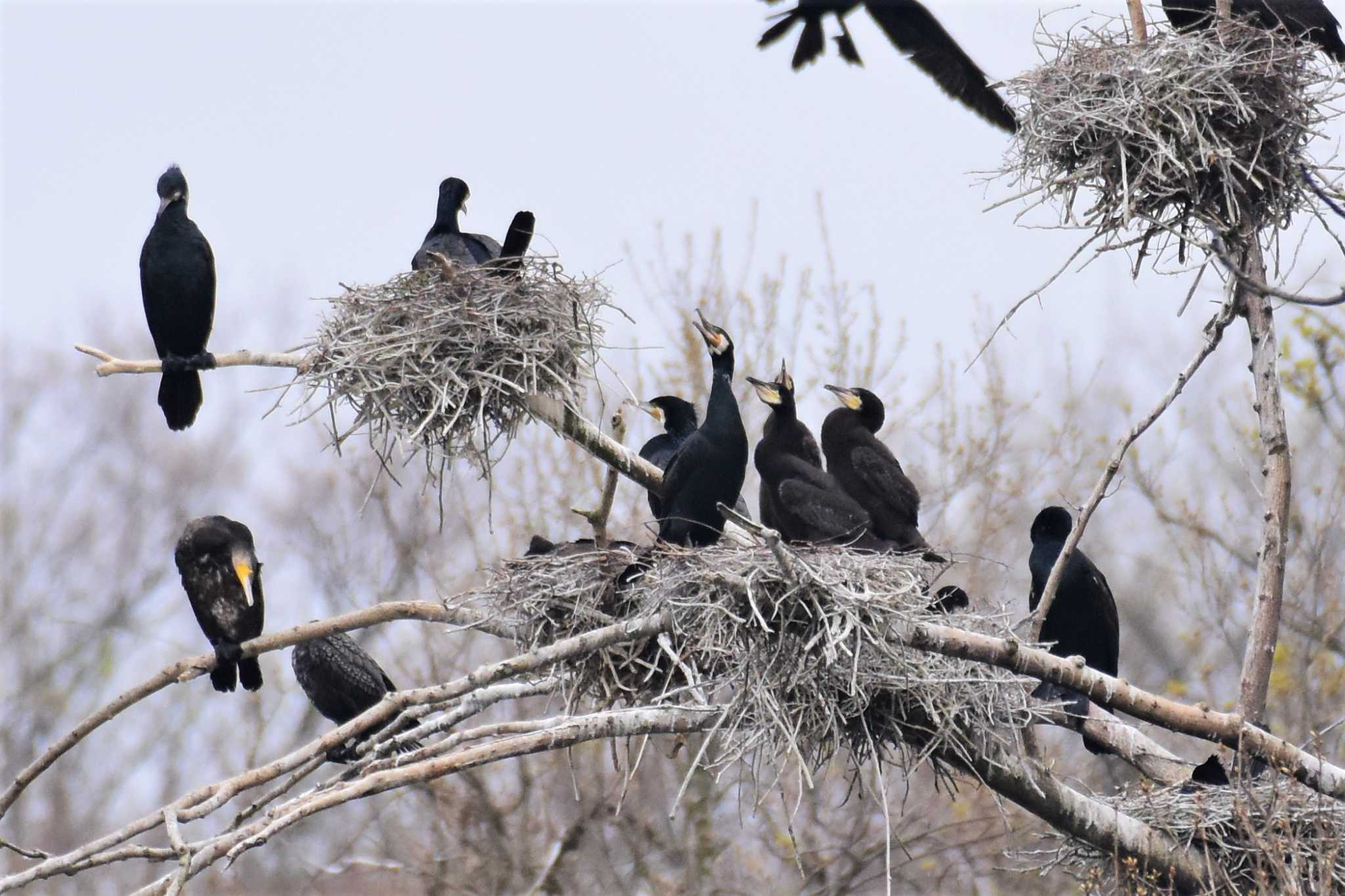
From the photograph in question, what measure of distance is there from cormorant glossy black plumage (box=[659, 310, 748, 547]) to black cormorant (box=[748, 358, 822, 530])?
42 centimetres

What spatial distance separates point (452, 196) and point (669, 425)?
1.44 metres

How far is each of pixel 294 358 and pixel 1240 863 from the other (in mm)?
3945

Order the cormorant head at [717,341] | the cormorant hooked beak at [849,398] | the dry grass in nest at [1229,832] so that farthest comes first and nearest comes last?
the cormorant hooked beak at [849,398], the cormorant head at [717,341], the dry grass in nest at [1229,832]

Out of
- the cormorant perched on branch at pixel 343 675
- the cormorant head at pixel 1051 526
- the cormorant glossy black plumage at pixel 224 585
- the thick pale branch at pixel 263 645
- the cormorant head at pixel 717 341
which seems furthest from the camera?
the cormorant perched on branch at pixel 343 675

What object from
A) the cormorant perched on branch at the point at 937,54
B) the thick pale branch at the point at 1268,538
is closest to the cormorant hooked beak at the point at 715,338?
the thick pale branch at the point at 1268,538

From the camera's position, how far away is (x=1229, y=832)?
5809mm

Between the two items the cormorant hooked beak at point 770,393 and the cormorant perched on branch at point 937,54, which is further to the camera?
the cormorant perched on branch at point 937,54

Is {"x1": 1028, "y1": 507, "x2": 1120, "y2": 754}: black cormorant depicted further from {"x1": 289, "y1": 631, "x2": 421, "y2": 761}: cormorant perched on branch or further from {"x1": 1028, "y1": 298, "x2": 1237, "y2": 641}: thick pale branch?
{"x1": 289, "y1": 631, "x2": 421, "y2": 761}: cormorant perched on branch

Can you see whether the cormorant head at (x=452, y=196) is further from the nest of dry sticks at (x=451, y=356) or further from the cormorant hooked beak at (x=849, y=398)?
the cormorant hooked beak at (x=849, y=398)

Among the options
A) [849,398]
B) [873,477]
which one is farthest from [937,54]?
[873,477]

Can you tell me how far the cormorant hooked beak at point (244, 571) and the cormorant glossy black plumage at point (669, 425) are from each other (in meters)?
1.83

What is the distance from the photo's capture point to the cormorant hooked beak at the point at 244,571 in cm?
718

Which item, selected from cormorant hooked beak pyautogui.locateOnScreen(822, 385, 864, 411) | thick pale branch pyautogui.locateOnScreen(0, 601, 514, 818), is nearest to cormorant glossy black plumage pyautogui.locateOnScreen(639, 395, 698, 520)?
cormorant hooked beak pyautogui.locateOnScreen(822, 385, 864, 411)

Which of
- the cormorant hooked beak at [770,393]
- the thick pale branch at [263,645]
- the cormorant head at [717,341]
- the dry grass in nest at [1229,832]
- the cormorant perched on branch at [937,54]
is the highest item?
the cormorant perched on branch at [937,54]
